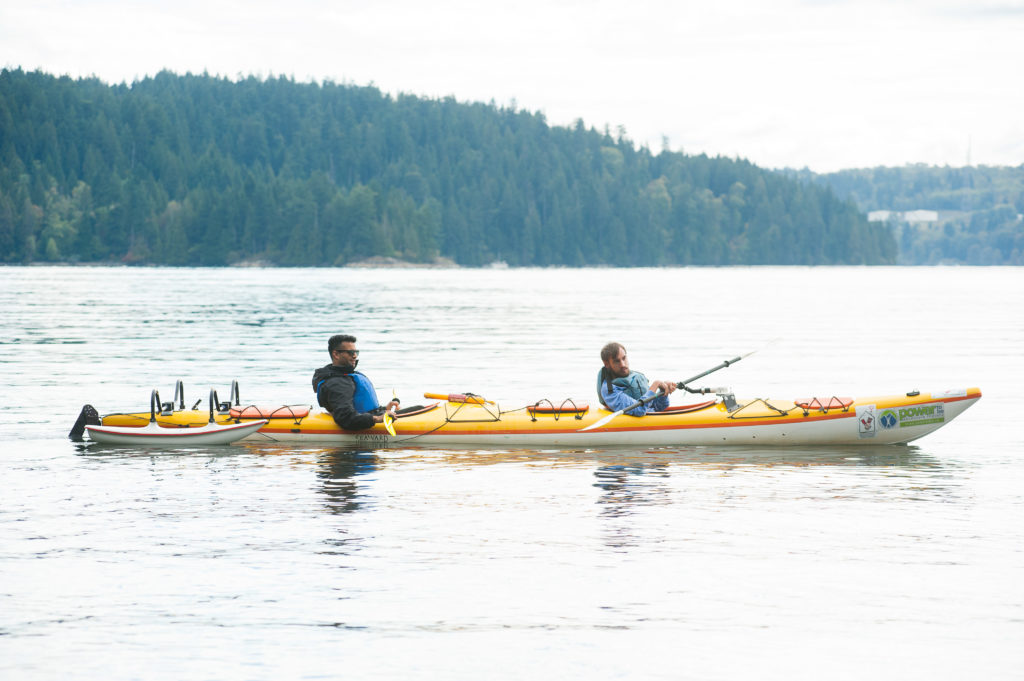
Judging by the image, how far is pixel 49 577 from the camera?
9953 millimetres

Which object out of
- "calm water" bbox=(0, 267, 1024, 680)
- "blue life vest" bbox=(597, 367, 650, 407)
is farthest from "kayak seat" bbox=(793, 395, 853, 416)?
"blue life vest" bbox=(597, 367, 650, 407)

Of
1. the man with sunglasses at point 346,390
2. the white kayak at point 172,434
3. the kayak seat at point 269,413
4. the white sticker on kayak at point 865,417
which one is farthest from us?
the kayak seat at point 269,413

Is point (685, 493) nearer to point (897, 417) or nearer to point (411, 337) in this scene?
point (897, 417)

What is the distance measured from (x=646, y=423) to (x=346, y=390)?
13.3 ft

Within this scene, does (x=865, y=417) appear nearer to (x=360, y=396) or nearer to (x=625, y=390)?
(x=625, y=390)

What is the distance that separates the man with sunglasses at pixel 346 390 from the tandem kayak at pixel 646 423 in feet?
0.92

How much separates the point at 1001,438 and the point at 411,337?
1051 inches

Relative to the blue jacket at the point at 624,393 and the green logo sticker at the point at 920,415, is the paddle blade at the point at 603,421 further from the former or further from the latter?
the green logo sticker at the point at 920,415

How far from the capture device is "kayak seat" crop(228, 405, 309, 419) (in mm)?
17266

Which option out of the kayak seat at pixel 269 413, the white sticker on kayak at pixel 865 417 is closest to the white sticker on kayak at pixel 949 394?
the white sticker on kayak at pixel 865 417

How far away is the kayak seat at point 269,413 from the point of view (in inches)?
680

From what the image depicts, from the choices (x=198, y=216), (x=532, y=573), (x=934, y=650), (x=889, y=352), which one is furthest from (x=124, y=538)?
(x=198, y=216)

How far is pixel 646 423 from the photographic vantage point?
16781mm

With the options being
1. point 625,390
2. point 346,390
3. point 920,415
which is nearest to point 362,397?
point 346,390
